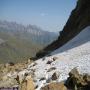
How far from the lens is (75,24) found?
5706cm

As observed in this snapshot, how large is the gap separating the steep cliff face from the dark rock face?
2718cm

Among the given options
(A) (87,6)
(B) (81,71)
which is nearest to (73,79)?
(B) (81,71)

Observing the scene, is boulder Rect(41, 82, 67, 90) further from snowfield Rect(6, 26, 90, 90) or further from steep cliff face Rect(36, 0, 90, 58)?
steep cliff face Rect(36, 0, 90, 58)

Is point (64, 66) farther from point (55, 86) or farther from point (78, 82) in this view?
point (55, 86)

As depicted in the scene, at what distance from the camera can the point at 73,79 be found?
2130cm


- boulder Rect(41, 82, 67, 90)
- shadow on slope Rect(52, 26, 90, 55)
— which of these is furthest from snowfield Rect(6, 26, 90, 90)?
boulder Rect(41, 82, 67, 90)

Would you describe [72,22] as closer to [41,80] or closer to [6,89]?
[41,80]

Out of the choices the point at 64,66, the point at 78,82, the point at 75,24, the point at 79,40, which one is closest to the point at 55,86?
the point at 78,82

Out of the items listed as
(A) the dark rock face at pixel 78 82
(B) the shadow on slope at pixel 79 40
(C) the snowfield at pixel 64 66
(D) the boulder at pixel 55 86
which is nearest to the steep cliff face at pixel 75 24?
(B) the shadow on slope at pixel 79 40

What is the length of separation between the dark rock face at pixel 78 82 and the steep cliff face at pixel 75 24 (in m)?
27.2

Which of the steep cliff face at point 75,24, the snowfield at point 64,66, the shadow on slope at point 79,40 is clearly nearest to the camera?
the snowfield at point 64,66

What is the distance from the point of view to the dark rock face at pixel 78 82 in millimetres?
20156

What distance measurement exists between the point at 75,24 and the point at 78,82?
37168 mm

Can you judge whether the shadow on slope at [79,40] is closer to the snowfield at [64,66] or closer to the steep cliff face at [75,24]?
the snowfield at [64,66]
